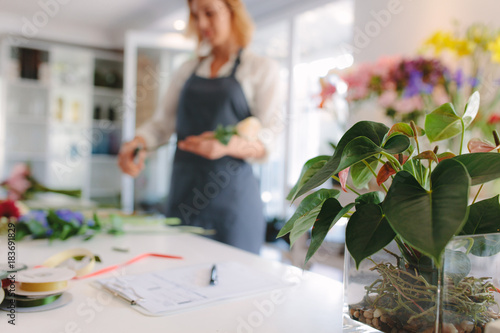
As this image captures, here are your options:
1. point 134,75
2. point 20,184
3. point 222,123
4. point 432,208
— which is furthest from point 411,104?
point 134,75

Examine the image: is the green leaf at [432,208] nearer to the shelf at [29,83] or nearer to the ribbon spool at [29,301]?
the ribbon spool at [29,301]

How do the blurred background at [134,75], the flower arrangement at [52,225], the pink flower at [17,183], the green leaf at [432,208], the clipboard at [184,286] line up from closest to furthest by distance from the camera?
1. the green leaf at [432,208]
2. the clipboard at [184,286]
3. the flower arrangement at [52,225]
4. the pink flower at [17,183]
5. the blurred background at [134,75]

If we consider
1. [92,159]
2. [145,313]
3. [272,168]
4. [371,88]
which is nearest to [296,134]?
[272,168]

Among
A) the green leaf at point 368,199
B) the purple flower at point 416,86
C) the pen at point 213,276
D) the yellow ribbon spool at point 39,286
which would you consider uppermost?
the purple flower at point 416,86

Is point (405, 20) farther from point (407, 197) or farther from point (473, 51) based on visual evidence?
point (407, 197)

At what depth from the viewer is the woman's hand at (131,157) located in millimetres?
1655

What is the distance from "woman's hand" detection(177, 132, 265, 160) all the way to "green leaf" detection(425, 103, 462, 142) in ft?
3.41

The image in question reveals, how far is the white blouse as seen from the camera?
178cm

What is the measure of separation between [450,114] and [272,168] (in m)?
4.09

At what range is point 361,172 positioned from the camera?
1.93 feet

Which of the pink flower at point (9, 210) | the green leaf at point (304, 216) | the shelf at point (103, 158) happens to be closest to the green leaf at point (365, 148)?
the green leaf at point (304, 216)

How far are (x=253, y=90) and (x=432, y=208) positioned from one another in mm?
1468

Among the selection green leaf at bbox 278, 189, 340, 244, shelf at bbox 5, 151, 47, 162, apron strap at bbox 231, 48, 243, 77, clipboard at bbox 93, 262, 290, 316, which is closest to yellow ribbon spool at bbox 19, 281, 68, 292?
clipboard at bbox 93, 262, 290, 316

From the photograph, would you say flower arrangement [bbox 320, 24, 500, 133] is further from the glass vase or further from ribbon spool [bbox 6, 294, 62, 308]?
ribbon spool [bbox 6, 294, 62, 308]
